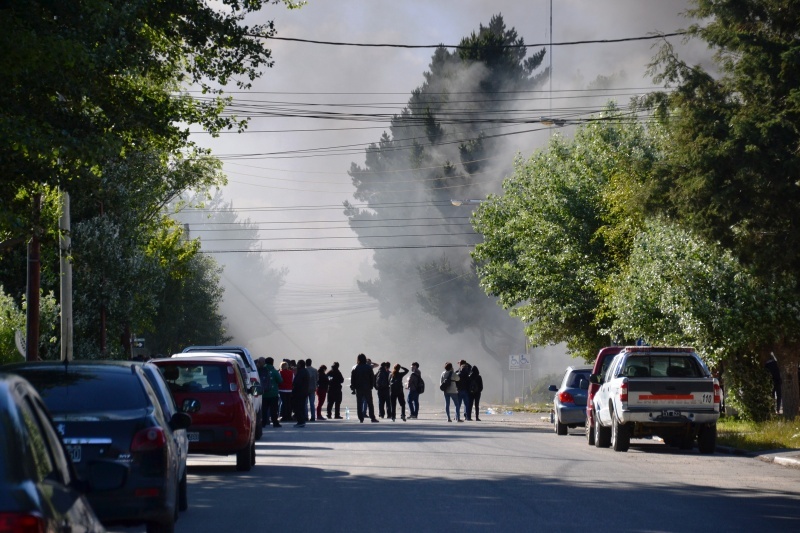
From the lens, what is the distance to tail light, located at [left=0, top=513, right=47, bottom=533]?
430 centimetres

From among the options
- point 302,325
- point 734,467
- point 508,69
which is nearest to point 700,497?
point 734,467

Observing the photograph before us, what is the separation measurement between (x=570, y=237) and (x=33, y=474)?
39198 millimetres

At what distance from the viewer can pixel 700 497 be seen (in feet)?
48.2

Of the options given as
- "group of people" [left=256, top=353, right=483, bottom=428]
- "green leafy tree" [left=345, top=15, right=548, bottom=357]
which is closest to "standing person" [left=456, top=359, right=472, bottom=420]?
"group of people" [left=256, top=353, right=483, bottom=428]

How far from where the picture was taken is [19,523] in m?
4.30

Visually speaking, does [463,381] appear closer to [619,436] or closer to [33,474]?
Result: [619,436]

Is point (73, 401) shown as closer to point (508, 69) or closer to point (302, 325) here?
point (508, 69)

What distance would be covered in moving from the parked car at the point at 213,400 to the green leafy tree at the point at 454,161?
63.6 metres

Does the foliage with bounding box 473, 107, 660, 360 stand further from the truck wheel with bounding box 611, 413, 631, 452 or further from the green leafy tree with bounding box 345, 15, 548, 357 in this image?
the green leafy tree with bounding box 345, 15, 548, 357

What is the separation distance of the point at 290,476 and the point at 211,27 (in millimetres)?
7844

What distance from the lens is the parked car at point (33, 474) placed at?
440cm

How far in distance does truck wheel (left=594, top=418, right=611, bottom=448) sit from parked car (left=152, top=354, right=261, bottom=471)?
8.36 metres

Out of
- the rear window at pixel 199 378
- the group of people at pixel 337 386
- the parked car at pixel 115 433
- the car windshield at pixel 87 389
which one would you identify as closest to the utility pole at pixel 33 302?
the group of people at pixel 337 386

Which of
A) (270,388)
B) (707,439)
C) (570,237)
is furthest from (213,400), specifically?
(570,237)
